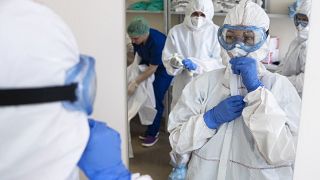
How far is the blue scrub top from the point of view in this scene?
1.10 meters

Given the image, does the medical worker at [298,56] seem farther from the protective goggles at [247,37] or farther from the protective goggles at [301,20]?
the protective goggles at [247,37]

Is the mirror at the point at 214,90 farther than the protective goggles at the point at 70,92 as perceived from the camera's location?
Yes

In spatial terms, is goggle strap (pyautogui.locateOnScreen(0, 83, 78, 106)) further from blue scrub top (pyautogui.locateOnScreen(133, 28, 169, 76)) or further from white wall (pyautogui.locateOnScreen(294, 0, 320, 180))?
white wall (pyautogui.locateOnScreen(294, 0, 320, 180))

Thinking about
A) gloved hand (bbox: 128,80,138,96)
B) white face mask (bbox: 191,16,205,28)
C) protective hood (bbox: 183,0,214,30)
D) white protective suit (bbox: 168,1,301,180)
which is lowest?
white protective suit (bbox: 168,1,301,180)

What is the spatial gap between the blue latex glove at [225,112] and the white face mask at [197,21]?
26 centimetres

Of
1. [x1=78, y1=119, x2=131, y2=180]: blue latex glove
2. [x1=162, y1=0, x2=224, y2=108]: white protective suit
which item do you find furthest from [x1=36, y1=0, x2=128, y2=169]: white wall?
[x1=78, y1=119, x2=131, y2=180]: blue latex glove

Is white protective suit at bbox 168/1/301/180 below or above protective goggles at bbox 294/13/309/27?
below

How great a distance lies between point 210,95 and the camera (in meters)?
1.13

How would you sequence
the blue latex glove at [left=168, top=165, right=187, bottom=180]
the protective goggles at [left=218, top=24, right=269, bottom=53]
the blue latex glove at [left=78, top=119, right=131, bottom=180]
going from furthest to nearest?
the blue latex glove at [left=168, top=165, right=187, bottom=180] < the protective goggles at [left=218, top=24, right=269, bottom=53] < the blue latex glove at [left=78, top=119, right=131, bottom=180]

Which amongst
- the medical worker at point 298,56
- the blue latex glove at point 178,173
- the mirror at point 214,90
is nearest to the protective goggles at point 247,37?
the mirror at point 214,90

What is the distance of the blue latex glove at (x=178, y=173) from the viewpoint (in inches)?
46.4

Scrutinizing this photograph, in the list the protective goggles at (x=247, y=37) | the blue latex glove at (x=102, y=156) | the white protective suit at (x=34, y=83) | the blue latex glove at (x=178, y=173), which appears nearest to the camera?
the white protective suit at (x=34, y=83)

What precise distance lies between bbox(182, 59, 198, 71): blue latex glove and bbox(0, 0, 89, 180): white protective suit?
22.0 inches

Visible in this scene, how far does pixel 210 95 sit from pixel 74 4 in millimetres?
520
